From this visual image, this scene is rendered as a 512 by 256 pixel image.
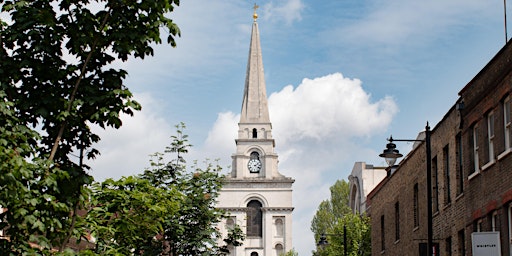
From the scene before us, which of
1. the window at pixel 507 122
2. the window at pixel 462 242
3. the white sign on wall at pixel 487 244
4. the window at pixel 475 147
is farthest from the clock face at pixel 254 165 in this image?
the white sign on wall at pixel 487 244

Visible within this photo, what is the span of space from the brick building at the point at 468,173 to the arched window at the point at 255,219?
96297mm

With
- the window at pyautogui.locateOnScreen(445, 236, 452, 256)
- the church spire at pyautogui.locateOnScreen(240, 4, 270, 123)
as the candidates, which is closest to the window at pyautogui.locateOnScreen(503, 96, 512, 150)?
the window at pyautogui.locateOnScreen(445, 236, 452, 256)

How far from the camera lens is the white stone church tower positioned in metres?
134

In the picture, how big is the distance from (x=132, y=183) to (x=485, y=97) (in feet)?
32.0

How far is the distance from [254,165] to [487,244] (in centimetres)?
11849

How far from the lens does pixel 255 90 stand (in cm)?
14138

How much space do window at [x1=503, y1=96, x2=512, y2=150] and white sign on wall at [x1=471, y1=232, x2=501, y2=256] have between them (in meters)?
2.52

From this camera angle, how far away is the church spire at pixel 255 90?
141125mm

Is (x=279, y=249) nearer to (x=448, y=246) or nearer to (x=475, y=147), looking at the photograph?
(x=448, y=246)

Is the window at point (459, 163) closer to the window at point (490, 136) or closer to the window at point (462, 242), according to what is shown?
the window at point (462, 242)

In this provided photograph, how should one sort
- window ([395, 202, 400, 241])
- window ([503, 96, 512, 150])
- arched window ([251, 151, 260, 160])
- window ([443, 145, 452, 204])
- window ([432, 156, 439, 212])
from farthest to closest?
arched window ([251, 151, 260, 160]) → window ([395, 202, 400, 241]) → window ([432, 156, 439, 212]) → window ([443, 145, 452, 204]) → window ([503, 96, 512, 150])

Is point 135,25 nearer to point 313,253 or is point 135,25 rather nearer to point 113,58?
point 113,58

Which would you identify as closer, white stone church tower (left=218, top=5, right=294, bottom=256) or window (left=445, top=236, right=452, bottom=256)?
window (left=445, top=236, right=452, bottom=256)

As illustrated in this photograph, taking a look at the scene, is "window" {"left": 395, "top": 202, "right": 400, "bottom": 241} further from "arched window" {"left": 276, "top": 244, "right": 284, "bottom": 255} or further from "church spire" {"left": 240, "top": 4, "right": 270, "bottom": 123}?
"church spire" {"left": 240, "top": 4, "right": 270, "bottom": 123}
